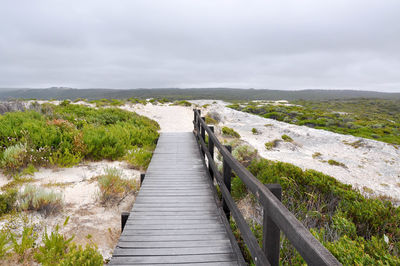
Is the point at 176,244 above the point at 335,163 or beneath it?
above

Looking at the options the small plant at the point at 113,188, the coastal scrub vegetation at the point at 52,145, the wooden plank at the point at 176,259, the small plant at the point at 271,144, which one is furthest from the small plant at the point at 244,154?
the wooden plank at the point at 176,259

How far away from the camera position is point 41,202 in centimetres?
396

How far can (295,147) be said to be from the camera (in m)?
13.4

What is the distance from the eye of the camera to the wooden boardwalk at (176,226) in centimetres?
266

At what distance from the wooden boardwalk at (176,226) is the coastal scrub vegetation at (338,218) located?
1.60ft

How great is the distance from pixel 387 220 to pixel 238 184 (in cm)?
299

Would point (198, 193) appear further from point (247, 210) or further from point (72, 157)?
point (72, 157)

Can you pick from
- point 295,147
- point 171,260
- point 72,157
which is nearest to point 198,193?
point 171,260

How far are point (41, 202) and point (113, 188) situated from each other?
4.09 feet

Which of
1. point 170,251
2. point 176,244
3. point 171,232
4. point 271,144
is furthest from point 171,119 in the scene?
point 170,251

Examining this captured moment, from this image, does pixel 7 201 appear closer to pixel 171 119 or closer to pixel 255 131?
pixel 255 131

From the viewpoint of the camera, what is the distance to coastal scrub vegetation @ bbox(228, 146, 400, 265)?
3.01 m

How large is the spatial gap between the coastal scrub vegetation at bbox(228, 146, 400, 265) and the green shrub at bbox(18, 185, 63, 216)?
334cm

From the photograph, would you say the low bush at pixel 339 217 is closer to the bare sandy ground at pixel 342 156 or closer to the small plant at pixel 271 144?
the bare sandy ground at pixel 342 156
